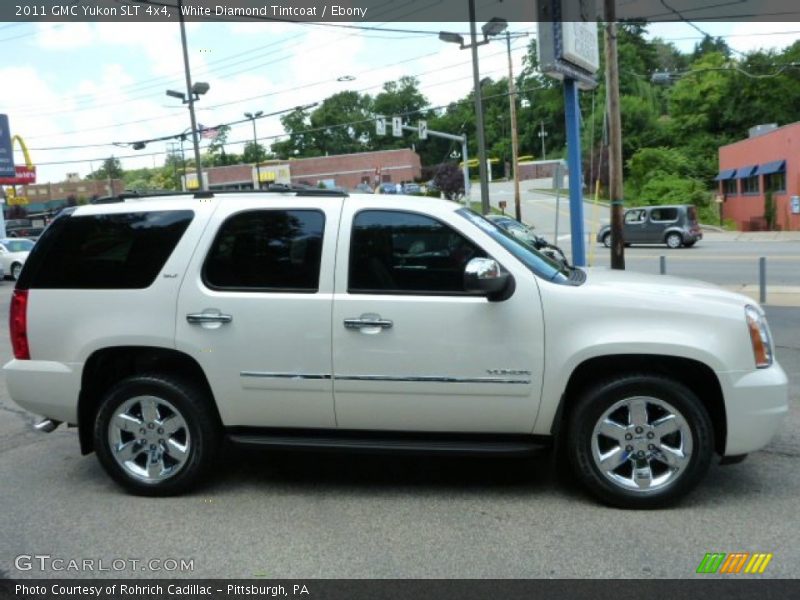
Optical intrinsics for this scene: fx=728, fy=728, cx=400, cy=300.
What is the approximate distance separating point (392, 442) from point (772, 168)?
39186 millimetres

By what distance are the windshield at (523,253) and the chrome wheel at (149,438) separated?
7.28 feet

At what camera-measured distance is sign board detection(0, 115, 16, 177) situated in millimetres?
41719

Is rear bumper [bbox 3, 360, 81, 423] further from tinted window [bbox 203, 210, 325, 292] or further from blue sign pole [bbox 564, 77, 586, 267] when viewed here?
blue sign pole [bbox 564, 77, 586, 267]

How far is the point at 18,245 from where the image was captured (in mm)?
27328

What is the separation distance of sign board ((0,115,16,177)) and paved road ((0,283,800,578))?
42.4 metres

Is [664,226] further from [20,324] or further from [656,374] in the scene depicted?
[20,324]

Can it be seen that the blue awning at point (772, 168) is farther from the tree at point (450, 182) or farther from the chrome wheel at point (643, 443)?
the chrome wheel at point (643, 443)

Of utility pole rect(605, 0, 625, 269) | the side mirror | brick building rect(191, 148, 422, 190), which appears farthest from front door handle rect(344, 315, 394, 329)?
brick building rect(191, 148, 422, 190)

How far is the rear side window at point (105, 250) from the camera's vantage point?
181 inches

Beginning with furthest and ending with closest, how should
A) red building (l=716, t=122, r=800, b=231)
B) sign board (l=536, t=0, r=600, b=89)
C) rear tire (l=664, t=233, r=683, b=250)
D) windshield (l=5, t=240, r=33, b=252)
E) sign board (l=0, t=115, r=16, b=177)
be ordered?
1. sign board (l=0, t=115, r=16, b=177)
2. red building (l=716, t=122, r=800, b=231)
3. rear tire (l=664, t=233, r=683, b=250)
4. windshield (l=5, t=240, r=33, b=252)
5. sign board (l=536, t=0, r=600, b=89)

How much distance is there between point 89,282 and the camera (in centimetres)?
464

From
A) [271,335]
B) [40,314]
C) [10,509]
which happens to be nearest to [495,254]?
[271,335]
